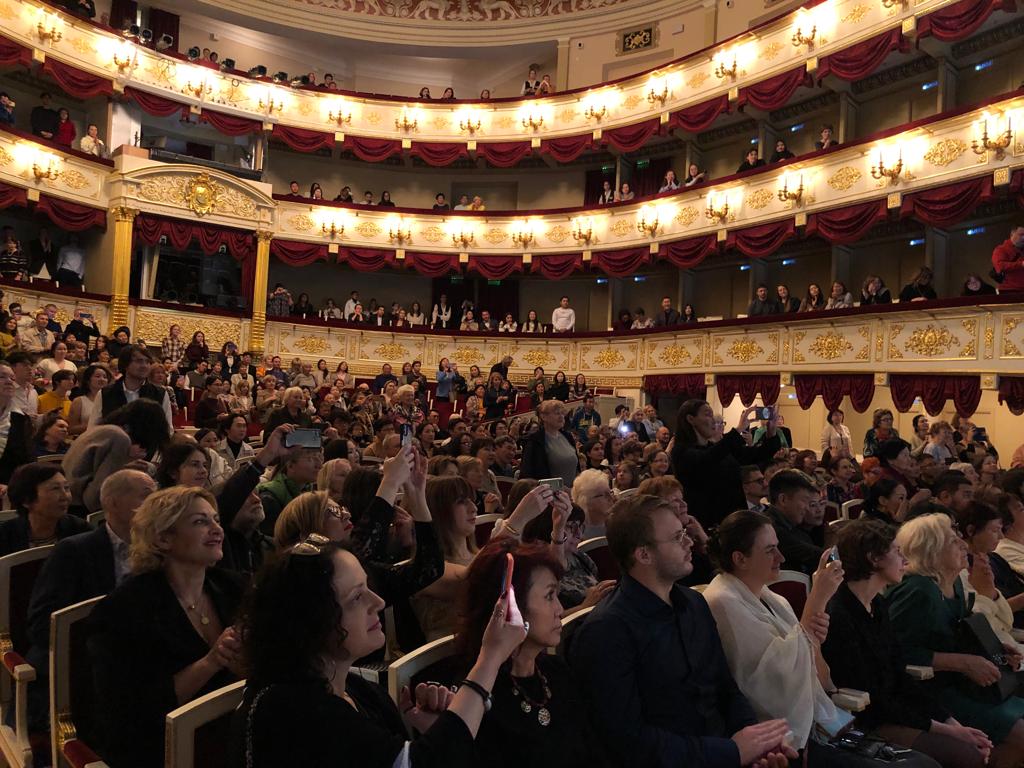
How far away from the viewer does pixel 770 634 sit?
236 cm

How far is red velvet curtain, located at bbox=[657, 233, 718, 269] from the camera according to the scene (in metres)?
14.5

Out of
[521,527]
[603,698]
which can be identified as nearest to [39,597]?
[521,527]

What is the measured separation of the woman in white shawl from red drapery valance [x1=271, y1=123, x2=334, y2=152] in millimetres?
A: 16014

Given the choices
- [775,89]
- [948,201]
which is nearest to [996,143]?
[948,201]

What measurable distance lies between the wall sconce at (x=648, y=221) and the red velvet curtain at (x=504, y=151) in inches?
125

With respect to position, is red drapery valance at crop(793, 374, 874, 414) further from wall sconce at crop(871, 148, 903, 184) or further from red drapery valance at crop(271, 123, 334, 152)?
red drapery valance at crop(271, 123, 334, 152)

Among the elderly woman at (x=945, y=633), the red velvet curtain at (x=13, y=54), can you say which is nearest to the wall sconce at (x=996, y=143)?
the elderly woman at (x=945, y=633)

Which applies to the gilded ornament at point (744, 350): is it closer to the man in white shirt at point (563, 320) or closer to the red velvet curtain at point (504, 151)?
the man in white shirt at point (563, 320)

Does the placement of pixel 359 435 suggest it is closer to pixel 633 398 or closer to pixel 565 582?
pixel 565 582

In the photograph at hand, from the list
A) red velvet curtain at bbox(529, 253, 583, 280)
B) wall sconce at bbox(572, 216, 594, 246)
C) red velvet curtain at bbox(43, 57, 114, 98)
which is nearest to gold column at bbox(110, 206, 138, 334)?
red velvet curtain at bbox(43, 57, 114, 98)

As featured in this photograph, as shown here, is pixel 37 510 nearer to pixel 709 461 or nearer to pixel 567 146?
pixel 709 461

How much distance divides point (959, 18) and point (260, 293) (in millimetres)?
12001

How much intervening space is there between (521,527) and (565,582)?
48 centimetres

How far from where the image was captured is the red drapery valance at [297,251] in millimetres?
16578
